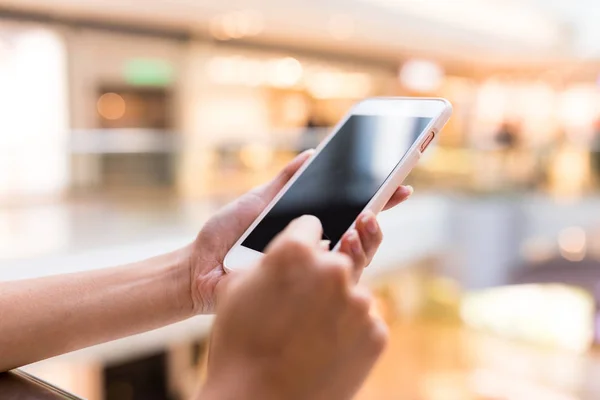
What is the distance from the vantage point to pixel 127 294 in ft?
3.10

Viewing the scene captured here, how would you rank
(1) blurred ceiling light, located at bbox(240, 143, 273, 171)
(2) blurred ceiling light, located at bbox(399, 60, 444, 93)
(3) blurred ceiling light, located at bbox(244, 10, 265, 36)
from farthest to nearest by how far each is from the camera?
1. (2) blurred ceiling light, located at bbox(399, 60, 444, 93)
2. (1) blurred ceiling light, located at bbox(240, 143, 273, 171)
3. (3) blurred ceiling light, located at bbox(244, 10, 265, 36)

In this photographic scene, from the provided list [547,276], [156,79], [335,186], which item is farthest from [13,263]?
[547,276]

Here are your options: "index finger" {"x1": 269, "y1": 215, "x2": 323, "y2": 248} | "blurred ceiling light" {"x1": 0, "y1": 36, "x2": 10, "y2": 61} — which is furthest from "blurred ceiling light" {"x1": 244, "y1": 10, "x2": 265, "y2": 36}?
"index finger" {"x1": 269, "y1": 215, "x2": 323, "y2": 248}

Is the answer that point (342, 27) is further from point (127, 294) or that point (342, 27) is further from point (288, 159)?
point (127, 294)

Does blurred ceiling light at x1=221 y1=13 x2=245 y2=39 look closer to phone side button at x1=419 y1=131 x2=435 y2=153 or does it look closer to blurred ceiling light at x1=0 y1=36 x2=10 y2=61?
blurred ceiling light at x1=0 y1=36 x2=10 y2=61

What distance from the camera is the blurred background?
6.85 meters

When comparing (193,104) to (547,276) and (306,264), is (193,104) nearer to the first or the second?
(547,276)

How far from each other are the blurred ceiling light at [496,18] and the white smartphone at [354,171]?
9.20 metres

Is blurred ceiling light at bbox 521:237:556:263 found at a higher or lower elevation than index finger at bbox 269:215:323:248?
lower

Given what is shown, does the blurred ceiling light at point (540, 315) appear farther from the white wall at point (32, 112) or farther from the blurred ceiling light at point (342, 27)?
the white wall at point (32, 112)

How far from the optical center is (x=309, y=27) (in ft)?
31.8

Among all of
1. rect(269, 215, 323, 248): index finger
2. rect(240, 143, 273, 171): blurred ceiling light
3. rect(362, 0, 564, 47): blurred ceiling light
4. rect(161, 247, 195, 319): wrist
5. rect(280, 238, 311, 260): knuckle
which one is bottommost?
rect(240, 143, 273, 171): blurred ceiling light

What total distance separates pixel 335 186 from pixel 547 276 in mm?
9399

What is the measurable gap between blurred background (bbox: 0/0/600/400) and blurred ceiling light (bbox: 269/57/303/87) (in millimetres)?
38
